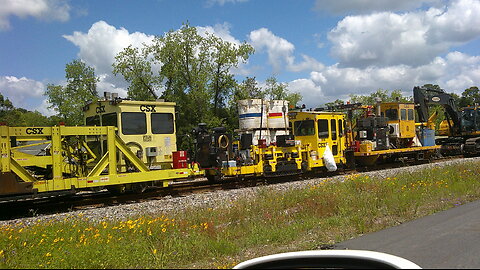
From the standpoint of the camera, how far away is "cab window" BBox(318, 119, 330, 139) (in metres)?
18.0

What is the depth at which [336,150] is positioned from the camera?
→ 61.5 feet

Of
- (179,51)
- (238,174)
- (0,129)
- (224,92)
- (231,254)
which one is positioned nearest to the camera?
(231,254)

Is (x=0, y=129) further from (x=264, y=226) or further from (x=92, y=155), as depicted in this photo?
(x=264, y=226)

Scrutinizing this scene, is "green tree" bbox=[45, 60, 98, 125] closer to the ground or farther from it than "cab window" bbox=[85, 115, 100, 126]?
farther from it

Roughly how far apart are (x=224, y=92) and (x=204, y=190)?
98.6 ft

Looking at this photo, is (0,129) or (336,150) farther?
(336,150)

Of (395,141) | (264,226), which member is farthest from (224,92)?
(264,226)

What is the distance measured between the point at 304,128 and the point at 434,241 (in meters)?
12.5

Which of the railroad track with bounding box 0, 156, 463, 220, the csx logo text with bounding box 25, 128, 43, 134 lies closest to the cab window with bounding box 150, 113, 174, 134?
the railroad track with bounding box 0, 156, 463, 220

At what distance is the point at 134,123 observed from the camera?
13.4m

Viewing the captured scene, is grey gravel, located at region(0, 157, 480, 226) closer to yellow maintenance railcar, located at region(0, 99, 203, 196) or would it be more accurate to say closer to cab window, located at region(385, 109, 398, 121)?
yellow maintenance railcar, located at region(0, 99, 203, 196)

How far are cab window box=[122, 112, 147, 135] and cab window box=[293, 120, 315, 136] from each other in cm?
770

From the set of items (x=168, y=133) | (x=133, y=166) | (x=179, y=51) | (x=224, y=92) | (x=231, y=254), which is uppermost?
(x=179, y=51)

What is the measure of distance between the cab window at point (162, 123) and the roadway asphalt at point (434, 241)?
884 centimetres
